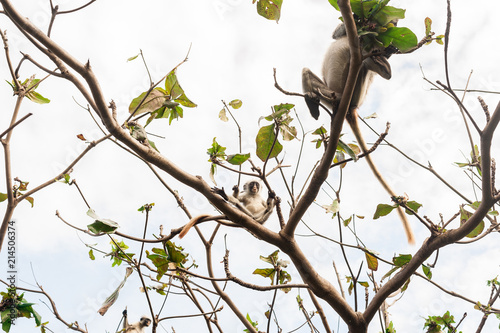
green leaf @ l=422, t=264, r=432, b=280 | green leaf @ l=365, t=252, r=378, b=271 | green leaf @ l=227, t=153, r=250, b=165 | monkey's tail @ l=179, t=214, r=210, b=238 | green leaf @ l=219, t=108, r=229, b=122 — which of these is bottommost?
monkey's tail @ l=179, t=214, r=210, b=238

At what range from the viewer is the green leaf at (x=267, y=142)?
2.42 meters

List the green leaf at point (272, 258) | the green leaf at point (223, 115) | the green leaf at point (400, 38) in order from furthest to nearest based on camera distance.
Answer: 1. the green leaf at point (223, 115)
2. the green leaf at point (272, 258)
3. the green leaf at point (400, 38)

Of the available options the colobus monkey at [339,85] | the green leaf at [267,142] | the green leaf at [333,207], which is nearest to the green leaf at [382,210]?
the green leaf at [333,207]

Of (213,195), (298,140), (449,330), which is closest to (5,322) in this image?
(213,195)

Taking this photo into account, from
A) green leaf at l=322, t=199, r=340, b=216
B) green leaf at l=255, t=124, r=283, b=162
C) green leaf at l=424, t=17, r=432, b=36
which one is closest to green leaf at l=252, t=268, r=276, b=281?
green leaf at l=322, t=199, r=340, b=216

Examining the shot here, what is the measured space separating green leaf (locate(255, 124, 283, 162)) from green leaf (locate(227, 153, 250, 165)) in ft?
0.59

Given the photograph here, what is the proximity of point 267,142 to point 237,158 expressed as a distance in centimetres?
24

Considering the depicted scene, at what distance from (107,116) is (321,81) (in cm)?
172

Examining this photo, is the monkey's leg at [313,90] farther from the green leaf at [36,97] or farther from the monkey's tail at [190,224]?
the green leaf at [36,97]

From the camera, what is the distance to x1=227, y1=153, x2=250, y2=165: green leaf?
2.28 meters

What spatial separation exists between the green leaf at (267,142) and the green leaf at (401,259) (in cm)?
90

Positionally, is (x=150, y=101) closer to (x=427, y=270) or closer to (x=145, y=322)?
(x=427, y=270)

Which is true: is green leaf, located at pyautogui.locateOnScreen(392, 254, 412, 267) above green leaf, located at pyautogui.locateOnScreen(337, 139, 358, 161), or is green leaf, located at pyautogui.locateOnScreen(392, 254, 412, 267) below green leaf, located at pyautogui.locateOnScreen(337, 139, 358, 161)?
below

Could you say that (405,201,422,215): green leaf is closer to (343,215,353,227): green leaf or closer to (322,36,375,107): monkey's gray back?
(343,215,353,227): green leaf
